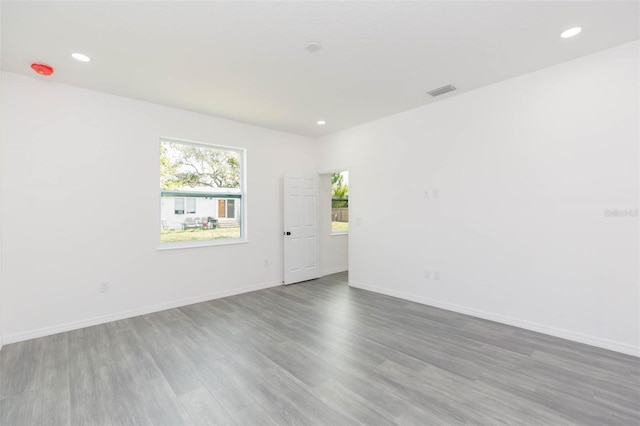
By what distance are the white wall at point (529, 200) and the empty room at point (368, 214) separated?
0.02 meters

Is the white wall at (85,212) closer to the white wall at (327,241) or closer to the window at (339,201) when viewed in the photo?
the white wall at (327,241)

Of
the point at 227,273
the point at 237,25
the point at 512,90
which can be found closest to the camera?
the point at 237,25

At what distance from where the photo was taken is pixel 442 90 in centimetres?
356

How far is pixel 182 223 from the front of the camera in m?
4.34

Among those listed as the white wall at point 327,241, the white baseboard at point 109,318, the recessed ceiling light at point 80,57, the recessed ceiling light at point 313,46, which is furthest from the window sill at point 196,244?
the recessed ceiling light at point 313,46

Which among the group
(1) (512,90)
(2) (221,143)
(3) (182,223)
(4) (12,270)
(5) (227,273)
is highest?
(1) (512,90)

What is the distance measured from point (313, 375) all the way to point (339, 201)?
4.59 metres

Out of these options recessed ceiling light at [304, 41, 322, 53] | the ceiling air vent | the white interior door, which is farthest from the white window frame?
the ceiling air vent

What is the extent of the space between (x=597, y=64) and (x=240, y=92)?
375cm

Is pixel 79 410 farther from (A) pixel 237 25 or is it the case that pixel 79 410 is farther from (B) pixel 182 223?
(A) pixel 237 25

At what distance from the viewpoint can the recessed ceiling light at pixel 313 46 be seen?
8.29 ft

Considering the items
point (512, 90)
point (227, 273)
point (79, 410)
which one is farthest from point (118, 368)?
point (512, 90)

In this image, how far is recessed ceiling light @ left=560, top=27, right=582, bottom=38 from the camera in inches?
94.9

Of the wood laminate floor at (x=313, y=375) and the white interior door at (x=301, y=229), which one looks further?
the white interior door at (x=301, y=229)
